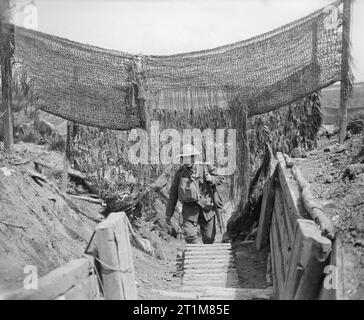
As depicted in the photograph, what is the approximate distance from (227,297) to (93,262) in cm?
168

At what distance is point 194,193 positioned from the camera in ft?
23.1

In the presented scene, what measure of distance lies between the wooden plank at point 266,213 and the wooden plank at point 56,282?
11.6 ft

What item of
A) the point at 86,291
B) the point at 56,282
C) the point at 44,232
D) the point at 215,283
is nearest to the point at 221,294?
the point at 215,283

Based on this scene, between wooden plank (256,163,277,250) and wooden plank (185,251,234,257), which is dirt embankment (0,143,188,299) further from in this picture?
wooden plank (256,163,277,250)

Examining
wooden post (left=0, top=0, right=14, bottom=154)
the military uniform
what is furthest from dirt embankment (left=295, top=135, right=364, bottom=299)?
wooden post (left=0, top=0, right=14, bottom=154)

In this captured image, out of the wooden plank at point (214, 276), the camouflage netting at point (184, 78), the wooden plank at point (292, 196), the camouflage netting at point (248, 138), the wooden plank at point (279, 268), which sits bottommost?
the wooden plank at point (214, 276)

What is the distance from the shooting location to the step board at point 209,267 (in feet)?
18.2

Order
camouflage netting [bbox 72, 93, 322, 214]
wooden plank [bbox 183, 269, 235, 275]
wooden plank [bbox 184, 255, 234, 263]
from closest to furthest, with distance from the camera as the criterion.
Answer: wooden plank [bbox 183, 269, 235, 275], wooden plank [bbox 184, 255, 234, 263], camouflage netting [bbox 72, 93, 322, 214]

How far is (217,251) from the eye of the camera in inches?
255

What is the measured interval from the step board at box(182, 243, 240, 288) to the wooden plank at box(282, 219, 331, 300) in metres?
2.18

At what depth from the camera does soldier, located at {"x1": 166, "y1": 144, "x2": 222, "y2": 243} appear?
705 cm

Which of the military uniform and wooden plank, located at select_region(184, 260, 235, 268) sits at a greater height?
the military uniform

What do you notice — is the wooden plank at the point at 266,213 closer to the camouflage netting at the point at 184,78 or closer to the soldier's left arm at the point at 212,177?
the camouflage netting at the point at 184,78

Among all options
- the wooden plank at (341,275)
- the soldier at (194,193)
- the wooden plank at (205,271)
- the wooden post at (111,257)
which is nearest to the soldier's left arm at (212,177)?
the soldier at (194,193)
